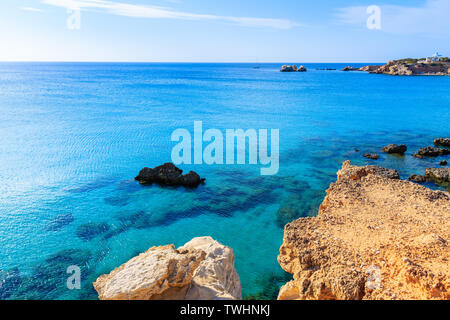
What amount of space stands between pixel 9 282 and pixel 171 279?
976 cm

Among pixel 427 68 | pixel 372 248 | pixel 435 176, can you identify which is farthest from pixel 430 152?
pixel 427 68

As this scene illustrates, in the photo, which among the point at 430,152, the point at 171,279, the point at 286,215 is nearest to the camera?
the point at 171,279

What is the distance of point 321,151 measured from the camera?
30.9 m

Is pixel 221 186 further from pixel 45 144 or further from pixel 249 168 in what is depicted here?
pixel 45 144

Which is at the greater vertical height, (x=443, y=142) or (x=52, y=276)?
(x=443, y=142)

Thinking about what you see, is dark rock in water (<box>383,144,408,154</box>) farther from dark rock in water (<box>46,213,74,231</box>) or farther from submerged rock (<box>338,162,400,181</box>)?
dark rock in water (<box>46,213,74,231</box>)

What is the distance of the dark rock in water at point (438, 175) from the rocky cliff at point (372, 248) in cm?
1092

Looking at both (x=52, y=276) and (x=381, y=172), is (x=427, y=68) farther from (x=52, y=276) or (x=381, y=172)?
(x=52, y=276)

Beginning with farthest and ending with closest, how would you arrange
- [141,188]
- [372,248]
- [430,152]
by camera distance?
[430,152] → [141,188] → [372,248]

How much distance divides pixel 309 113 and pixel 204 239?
43753mm

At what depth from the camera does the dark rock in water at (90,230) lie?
16.9 metres

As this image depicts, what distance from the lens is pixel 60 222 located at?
18.1m

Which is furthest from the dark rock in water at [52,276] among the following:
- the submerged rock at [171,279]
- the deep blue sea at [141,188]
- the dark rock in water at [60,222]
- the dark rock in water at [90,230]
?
the submerged rock at [171,279]

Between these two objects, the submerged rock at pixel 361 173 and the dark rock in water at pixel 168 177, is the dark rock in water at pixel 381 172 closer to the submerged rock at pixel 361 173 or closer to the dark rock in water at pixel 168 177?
the submerged rock at pixel 361 173
